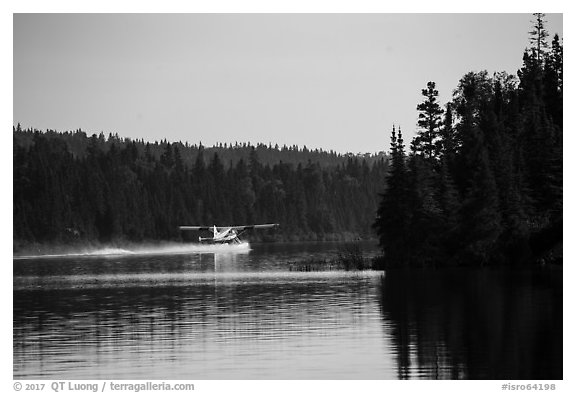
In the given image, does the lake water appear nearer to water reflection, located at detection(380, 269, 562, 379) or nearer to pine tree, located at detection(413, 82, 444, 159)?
water reflection, located at detection(380, 269, 562, 379)

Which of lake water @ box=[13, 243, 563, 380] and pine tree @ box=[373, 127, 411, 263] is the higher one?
pine tree @ box=[373, 127, 411, 263]

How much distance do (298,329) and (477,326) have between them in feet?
21.7

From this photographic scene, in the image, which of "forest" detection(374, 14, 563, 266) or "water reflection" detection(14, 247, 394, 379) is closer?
"water reflection" detection(14, 247, 394, 379)

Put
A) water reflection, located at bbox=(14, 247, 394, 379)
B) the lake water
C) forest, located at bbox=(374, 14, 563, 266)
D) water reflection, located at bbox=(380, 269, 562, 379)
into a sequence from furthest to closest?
forest, located at bbox=(374, 14, 563, 266) < water reflection, located at bbox=(14, 247, 394, 379) < the lake water < water reflection, located at bbox=(380, 269, 562, 379)

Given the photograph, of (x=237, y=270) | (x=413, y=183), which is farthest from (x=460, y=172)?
(x=237, y=270)

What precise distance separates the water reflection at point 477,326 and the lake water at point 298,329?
0.18 feet

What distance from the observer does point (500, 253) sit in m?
80.5

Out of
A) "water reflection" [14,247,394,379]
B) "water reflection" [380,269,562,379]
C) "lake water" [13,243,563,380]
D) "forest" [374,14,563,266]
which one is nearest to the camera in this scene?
"water reflection" [380,269,562,379]

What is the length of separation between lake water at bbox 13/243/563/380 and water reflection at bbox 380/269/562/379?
0.18 ft

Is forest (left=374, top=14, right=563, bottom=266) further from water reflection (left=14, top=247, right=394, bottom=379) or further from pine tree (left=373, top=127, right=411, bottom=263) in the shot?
water reflection (left=14, top=247, right=394, bottom=379)

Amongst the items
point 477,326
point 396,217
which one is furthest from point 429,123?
point 477,326

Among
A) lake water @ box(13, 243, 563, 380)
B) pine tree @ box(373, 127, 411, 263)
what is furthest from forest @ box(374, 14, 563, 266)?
lake water @ box(13, 243, 563, 380)

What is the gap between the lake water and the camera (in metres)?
30.2
